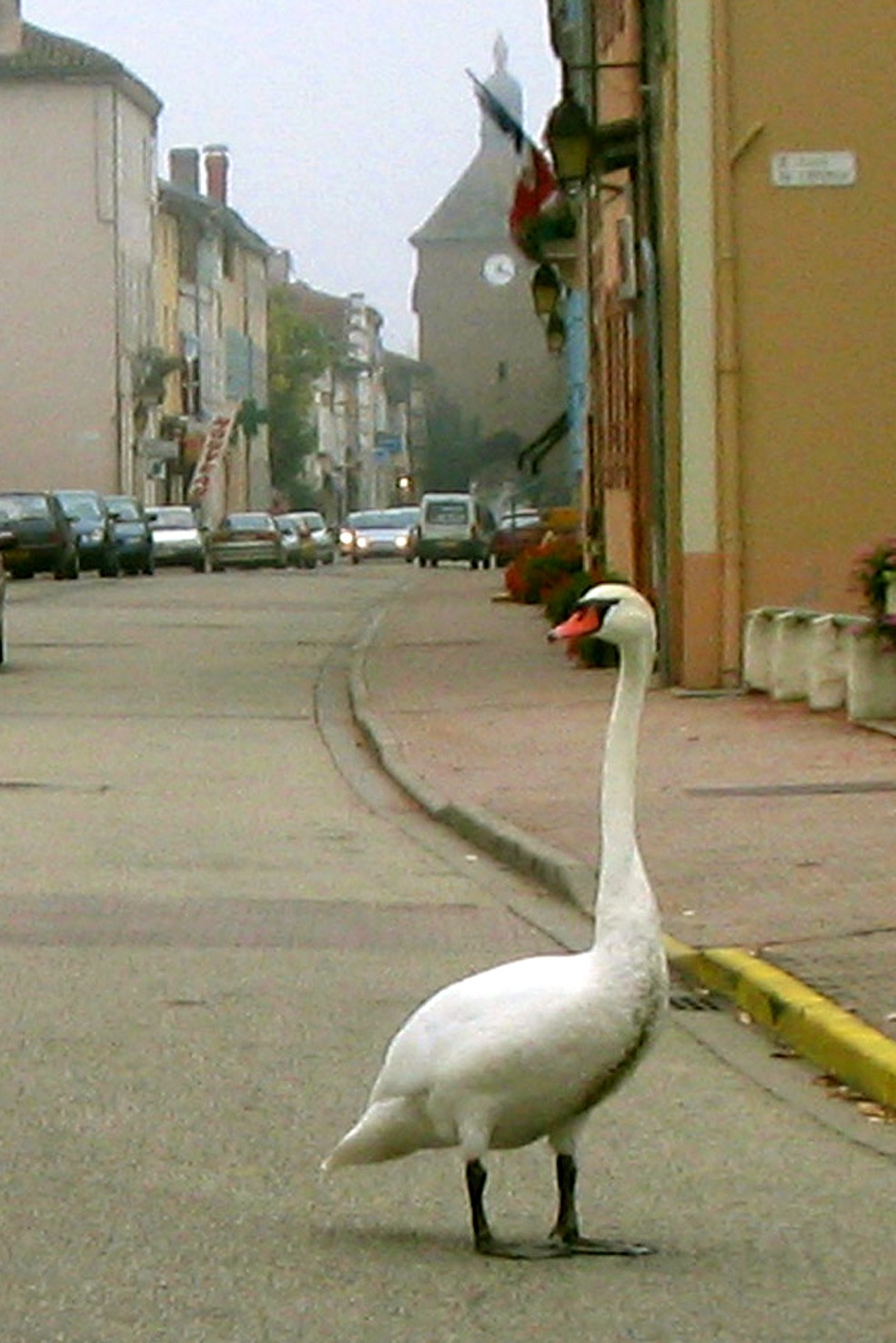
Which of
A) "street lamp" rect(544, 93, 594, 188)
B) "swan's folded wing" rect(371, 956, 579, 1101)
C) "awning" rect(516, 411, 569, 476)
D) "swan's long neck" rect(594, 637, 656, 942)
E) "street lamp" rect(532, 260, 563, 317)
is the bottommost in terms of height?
"swan's folded wing" rect(371, 956, 579, 1101)

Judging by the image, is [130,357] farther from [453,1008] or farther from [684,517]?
→ [453,1008]

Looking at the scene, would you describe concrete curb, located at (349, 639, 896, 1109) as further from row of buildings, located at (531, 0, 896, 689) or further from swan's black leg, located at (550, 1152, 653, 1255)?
row of buildings, located at (531, 0, 896, 689)

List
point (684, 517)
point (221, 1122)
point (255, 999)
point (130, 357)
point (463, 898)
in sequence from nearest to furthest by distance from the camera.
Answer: point (221, 1122) → point (255, 999) → point (463, 898) → point (684, 517) → point (130, 357)

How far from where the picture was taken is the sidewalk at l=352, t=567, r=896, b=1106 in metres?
10.8

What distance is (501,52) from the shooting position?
5295 inches

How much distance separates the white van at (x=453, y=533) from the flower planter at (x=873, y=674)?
5782cm

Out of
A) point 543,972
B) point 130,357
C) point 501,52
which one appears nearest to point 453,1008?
point 543,972

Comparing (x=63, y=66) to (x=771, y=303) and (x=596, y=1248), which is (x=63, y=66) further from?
(x=596, y=1248)

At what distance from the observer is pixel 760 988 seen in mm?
10703

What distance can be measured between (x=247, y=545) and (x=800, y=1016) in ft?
216

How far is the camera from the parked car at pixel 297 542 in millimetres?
79000

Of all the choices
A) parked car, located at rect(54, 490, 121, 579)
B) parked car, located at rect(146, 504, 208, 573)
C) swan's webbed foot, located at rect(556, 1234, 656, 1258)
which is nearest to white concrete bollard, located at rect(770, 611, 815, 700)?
swan's webbed foot, located at rect(556, 1234, 656, 1258)

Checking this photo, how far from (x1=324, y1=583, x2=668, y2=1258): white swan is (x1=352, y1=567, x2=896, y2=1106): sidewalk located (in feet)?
7.08

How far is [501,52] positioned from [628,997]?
426ft
